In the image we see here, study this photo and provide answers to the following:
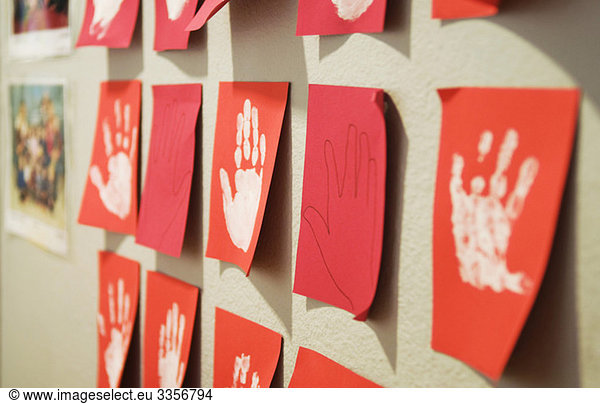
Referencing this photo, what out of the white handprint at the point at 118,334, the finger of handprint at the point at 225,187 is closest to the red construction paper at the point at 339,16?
the finger of handprint at the point at 225,187

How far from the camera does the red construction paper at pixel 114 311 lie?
915mm

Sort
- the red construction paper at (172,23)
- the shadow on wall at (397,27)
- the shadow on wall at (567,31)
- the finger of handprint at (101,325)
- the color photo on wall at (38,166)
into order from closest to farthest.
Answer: the shadow on wall at (567,31) < the shadow on wall at (397,27) < the red construction paper at (172,23) < the finger of handprint at (101,325) < the color photo on wall at (38,166)

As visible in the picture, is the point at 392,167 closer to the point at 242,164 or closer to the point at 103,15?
the point at 242,164

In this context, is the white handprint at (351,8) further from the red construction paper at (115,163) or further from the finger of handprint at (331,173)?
the red construction paper at (115,163)

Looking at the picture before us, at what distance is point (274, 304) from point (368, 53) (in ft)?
0.98

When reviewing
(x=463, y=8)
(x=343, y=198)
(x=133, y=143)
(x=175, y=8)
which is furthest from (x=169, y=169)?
(x=463, y=8)

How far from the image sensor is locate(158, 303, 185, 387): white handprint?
81 cm

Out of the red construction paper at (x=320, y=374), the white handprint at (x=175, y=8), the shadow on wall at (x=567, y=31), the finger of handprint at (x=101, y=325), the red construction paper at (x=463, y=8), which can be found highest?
the white handprint at (x=175, y=8)

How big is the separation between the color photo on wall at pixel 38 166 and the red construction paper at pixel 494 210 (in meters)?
0.80

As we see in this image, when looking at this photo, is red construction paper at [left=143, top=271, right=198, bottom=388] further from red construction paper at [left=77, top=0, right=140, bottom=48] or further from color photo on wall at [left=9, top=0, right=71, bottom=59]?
color photo on wall at [left=9, top=0, right=71, bottom=59]

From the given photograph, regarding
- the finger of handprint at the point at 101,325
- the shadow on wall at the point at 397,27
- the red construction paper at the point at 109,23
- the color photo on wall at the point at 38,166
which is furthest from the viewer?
the color photo on wall at the point at 38,166

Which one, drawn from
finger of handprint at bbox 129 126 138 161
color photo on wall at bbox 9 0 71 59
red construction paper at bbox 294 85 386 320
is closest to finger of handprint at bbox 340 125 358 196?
red construction paper at bbox 294 85 386 320

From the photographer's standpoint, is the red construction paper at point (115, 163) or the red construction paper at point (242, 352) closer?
the red construction paper at point (242, 352)

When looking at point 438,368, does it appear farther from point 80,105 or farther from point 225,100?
point 80,105
